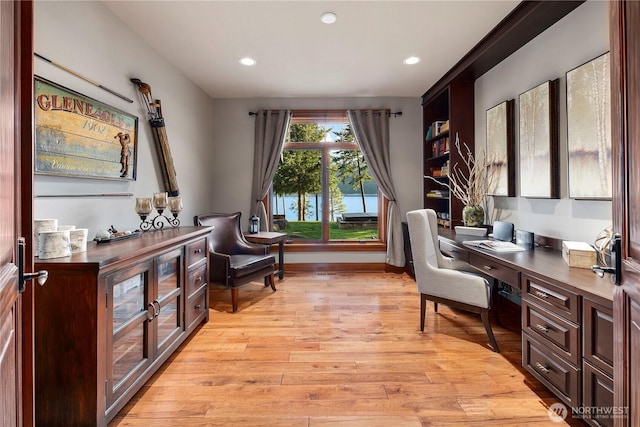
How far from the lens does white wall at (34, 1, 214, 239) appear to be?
198 centimetres

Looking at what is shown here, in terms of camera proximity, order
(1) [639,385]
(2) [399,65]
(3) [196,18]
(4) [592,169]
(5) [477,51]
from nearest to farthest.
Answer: (1) [639,385] < (4) [592,169] < (3) [196,18] < (5) [477,51] < (2) [399,65]

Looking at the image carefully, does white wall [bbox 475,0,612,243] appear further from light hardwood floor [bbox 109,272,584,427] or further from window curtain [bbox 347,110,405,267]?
window curtain [bbox 347,110,405,267]

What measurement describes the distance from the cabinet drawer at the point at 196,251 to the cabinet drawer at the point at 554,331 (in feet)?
7.92

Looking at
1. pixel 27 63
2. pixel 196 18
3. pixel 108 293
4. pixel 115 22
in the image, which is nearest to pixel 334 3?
pixel 196 18

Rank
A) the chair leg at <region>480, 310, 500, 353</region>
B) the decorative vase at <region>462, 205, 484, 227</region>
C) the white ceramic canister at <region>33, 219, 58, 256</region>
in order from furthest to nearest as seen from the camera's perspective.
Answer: the decorative vase at <region>462, 205, 484, 227</region>
the chair leg at <region>480, 310, 500, 353</region>
the white ceramic canister at <region>33, 219, 58, 256</region>

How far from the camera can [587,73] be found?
2.23m

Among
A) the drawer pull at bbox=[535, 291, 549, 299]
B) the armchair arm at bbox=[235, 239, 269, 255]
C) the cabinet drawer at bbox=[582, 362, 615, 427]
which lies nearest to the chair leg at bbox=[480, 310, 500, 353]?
the drawer pull at bbox=[535, 291, 549, 299]

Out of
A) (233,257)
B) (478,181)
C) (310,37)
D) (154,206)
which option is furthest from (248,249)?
(478,181)

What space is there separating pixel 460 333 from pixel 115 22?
12.6 feet

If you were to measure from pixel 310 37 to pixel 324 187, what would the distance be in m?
2.41

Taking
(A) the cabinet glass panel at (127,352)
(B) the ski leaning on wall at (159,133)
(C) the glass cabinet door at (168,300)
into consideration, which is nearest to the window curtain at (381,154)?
(B) the ski leaning on wall at (159,133)

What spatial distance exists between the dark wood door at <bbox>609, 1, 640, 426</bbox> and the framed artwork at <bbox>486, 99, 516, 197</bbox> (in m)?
2.36

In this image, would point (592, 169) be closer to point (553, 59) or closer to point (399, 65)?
point (553, 59)

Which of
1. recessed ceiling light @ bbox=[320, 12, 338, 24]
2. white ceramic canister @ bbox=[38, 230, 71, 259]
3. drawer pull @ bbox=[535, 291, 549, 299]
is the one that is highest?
recessed ceiling light @ bbox=[320, 12, 338, 24]
